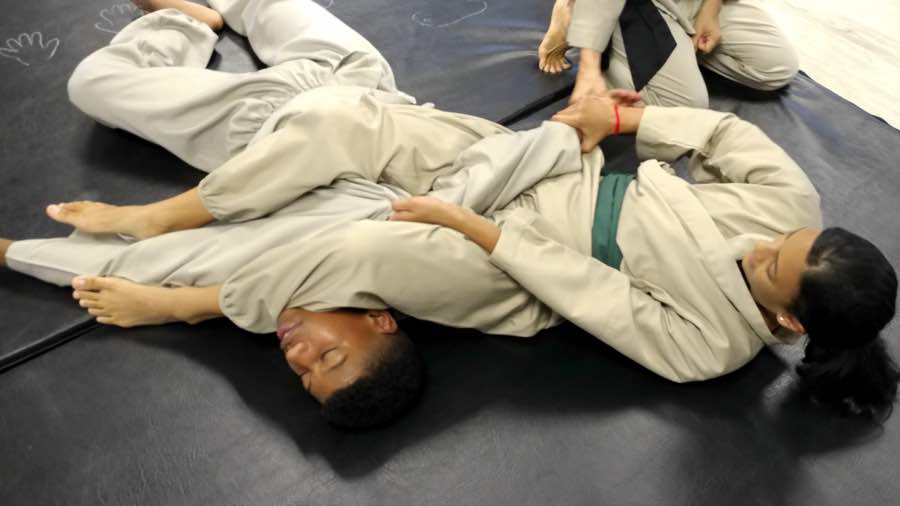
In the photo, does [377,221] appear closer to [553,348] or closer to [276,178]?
[276,178]

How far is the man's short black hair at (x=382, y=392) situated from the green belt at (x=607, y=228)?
0.40m

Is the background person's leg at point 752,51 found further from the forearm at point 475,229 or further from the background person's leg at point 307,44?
the forearm at point 475,229

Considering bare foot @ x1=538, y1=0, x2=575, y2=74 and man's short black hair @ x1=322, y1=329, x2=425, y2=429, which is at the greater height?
bare foot @ x1=538, y1=0, x2=575, y2=74

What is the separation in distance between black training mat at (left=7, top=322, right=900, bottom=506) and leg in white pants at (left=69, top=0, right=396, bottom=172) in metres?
0.42

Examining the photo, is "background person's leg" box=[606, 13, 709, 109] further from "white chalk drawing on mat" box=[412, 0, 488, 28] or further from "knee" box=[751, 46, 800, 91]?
"white chalk drawing on mat" box=[412, 0, 488, 28]

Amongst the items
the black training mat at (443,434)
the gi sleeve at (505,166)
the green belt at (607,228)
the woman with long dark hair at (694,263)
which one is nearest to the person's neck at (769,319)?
the woman with long dark hair at (694,263)

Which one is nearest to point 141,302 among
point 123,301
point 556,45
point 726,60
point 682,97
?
point 123,301

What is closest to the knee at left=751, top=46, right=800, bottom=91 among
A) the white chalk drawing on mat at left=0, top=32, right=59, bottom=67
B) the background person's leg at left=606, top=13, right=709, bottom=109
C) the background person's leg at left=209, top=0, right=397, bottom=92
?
the background person's leg at left=606, top=13, right=709, bottom=109

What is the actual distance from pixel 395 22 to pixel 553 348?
1.08m

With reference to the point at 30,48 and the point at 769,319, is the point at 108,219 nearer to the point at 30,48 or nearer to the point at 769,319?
the point at 30,48

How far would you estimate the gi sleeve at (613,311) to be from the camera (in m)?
1.08

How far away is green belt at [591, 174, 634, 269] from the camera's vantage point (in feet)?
3.92

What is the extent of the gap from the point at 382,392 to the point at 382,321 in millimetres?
124

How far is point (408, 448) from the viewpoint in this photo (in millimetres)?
1063
